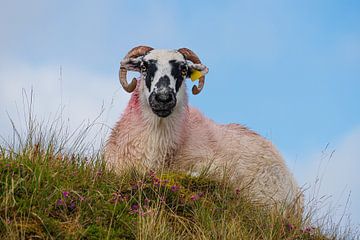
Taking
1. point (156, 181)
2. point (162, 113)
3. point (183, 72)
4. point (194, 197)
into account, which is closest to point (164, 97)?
point (162, 113)

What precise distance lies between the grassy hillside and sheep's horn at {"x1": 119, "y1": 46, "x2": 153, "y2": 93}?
7.78ft

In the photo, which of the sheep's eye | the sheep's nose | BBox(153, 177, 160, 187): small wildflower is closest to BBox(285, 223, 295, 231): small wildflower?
BBox(153, 177, 160, 187): small wildflower

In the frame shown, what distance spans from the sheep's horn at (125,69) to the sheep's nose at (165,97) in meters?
1.14

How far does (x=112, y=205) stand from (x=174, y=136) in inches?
134

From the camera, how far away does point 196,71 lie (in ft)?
38.9

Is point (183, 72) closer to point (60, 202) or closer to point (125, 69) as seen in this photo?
point (125, 69)

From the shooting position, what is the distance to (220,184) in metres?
9.69

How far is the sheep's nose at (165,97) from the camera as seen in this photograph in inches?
415

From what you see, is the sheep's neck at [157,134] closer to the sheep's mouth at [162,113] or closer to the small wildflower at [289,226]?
the sheep's mouth at [162,113]

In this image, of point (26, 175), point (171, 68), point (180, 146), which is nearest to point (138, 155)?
point (180, 146)

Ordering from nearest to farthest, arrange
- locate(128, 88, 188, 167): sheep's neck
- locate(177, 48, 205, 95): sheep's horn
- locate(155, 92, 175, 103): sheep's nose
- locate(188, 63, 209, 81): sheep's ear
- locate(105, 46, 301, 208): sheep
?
locate(155, 92, 175, 103): sheep's nose, locate(105, 46, 301, 208): sheep, locate(128, 88, 188, 167): sheep's neck, locate(188, 63, 209, 81): sheep's ear, locate(177, 48, 205, 95): sheep's horn

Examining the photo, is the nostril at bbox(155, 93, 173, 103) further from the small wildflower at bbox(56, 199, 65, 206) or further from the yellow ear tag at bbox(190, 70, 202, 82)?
the small wildflower at bbox(56, 199, 65, 206)

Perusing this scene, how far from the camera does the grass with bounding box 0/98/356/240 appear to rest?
719 centimetres

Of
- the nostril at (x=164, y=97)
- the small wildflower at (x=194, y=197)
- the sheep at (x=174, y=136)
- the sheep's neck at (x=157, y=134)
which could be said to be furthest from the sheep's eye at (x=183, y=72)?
the small wildflower at (x=194, y=197)
